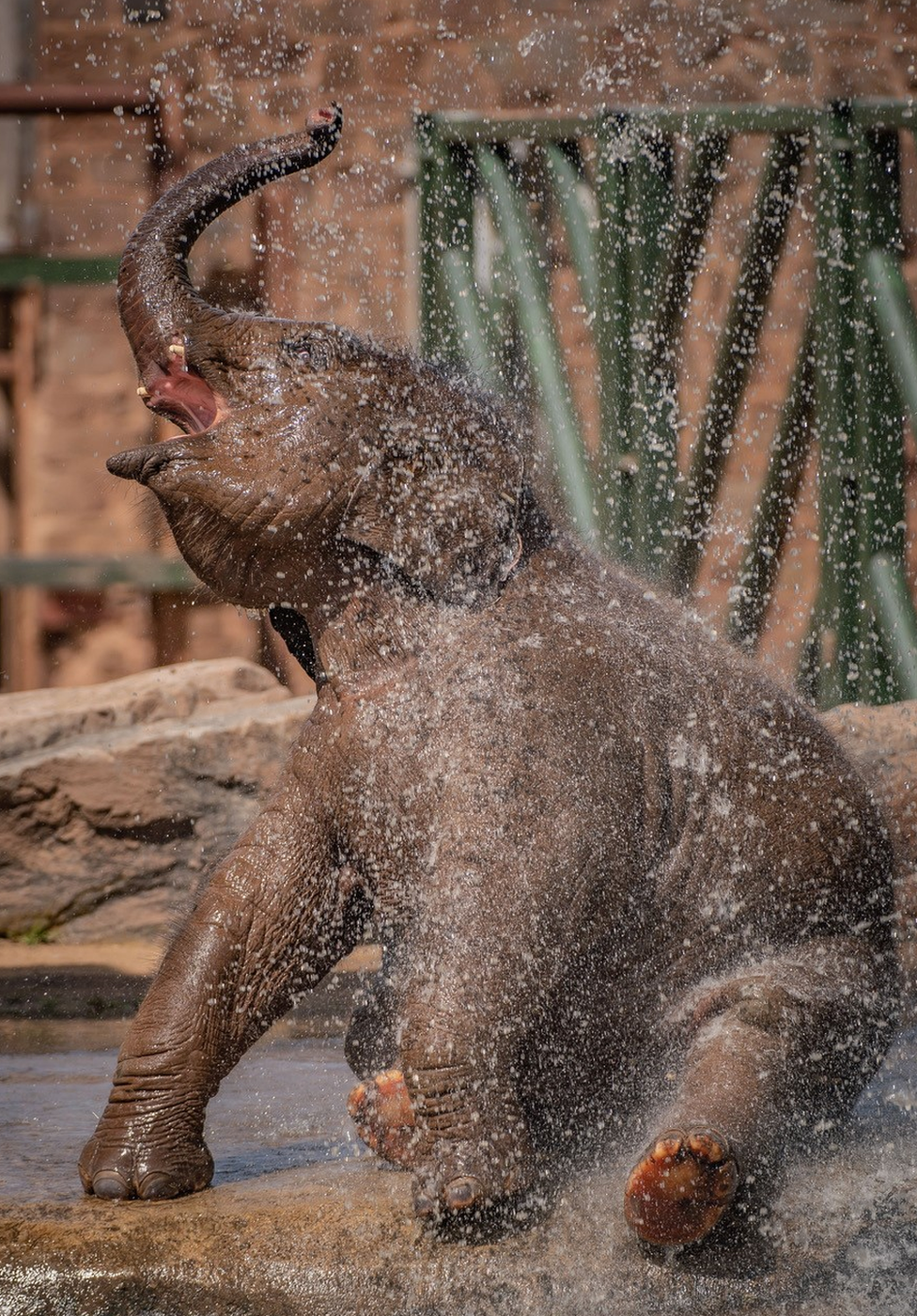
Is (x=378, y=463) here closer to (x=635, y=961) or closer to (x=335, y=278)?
(x=635, y=961)

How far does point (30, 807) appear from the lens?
18.8ft

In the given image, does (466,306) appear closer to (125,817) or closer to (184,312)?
(125,817)

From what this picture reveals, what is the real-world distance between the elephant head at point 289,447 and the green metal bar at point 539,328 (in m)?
3.38

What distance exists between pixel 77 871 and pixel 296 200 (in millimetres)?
4301

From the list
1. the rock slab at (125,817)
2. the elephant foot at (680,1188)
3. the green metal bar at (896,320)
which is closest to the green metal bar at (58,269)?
the rock slab at (125,817)

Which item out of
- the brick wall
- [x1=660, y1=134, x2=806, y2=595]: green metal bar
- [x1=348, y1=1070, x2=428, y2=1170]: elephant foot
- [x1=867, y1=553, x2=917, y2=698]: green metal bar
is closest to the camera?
[x1=348, y1=1070, x2=428, y2=1170]: elephant foot

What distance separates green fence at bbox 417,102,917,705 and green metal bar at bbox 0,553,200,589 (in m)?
2.55

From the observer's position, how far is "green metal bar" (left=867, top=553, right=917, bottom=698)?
6.23 metres

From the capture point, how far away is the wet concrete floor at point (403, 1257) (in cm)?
241

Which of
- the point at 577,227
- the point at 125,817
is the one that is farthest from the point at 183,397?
the point at 577,227

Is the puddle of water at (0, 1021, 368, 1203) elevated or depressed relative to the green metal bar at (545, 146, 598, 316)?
depressed

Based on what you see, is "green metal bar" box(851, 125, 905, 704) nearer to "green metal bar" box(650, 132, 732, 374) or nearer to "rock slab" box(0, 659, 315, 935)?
"green metal bar" box(650, 132, 732, 374)

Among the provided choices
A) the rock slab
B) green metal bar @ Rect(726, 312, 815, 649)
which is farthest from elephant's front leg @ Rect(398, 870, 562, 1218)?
green metal bar @ Rect(726, 312, 815, 649)

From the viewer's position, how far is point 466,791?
2670 mm
